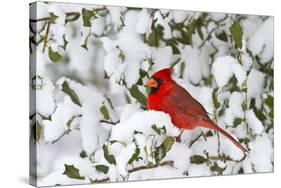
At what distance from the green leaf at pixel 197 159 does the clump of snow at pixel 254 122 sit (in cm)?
45

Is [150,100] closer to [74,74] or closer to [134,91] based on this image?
[134,91]

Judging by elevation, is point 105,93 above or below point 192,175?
above

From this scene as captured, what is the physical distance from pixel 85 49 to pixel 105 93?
0.31 meters

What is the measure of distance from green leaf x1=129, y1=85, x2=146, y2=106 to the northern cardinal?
0.03 metres

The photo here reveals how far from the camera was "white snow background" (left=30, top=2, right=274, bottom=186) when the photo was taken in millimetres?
3916

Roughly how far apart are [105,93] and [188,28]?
752mm

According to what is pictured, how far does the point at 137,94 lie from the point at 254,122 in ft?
3.13

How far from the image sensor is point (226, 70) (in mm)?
4477

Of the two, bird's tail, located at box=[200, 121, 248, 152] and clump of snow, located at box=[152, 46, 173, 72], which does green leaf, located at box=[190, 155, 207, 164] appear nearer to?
bird's tail, located at box=[200, 121, 248, 152]

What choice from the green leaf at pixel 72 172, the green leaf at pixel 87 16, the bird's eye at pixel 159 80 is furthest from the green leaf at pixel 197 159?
the green leaf at pixel 87 16

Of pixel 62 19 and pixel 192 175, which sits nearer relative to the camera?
pixel 62 19

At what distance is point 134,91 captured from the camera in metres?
4.16

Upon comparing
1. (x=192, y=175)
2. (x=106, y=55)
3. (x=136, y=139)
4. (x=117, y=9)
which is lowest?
(x=192, y=175)

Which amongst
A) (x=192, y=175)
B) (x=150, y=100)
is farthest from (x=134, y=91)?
(x=192, y=175)
